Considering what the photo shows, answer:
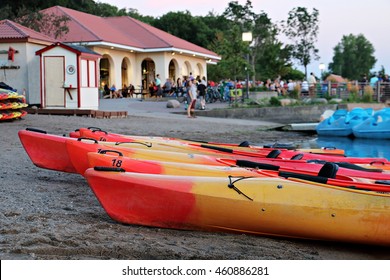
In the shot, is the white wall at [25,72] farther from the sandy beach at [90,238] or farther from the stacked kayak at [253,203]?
the stacked kayak at [253,203]

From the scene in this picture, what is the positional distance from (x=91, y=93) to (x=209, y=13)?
5109cm

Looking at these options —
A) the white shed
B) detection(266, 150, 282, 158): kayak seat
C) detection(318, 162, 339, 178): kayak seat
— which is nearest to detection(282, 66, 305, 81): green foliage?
the white shed

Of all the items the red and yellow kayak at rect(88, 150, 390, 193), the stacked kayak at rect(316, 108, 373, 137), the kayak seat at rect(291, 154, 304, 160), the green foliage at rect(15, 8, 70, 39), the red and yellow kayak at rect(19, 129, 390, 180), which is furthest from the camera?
the green foliage at rect(15, 8, 70, 39)

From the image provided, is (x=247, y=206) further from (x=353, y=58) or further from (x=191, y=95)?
(x=353, y=58)

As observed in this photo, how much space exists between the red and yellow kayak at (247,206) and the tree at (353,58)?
285ft

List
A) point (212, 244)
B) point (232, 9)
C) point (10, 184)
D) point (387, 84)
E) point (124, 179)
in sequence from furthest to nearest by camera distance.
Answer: point (232, 9), point (387, 84), point (10, 184), point (124, 179), point (212, 244)

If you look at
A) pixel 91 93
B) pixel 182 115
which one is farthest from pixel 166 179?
pixel 182 115

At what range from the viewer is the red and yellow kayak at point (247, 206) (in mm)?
6203

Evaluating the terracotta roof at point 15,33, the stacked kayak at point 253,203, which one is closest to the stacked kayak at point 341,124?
the terracotta roof at point 15,33

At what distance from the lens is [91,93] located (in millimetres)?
22234

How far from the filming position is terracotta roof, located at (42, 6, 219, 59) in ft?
108

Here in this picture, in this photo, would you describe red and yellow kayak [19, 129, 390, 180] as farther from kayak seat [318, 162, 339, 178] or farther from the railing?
the railing

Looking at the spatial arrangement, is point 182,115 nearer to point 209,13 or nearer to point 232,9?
point 232,9

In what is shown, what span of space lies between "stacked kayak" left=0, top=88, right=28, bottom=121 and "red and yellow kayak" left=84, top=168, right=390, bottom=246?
1050 centimetres
